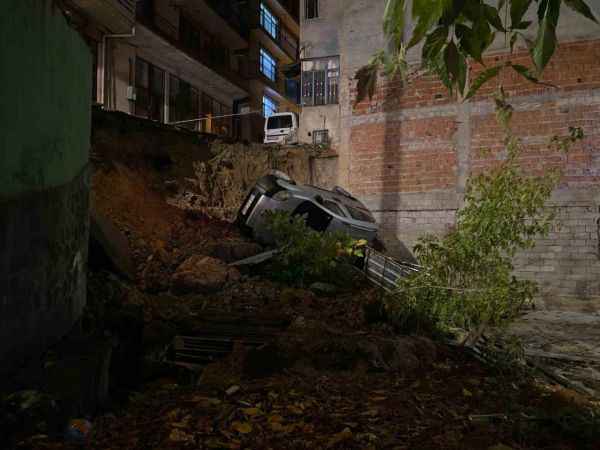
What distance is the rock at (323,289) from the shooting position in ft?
21.8

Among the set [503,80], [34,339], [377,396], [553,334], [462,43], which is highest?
[503,80]

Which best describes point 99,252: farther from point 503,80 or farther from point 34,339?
point 503,80

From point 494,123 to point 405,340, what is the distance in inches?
305

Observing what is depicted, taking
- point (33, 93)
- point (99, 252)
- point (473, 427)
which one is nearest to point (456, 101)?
point (99, 252)

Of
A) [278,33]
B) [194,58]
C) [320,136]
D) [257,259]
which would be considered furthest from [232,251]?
[278,33]

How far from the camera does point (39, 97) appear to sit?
95.1 inches

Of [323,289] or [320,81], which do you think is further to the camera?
[320,81]

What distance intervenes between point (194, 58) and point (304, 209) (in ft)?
39.2

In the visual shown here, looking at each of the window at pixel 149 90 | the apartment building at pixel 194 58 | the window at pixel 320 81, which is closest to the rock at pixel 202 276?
the window at pixel 320 81

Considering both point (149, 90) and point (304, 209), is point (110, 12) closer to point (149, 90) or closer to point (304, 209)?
point (149, 90)

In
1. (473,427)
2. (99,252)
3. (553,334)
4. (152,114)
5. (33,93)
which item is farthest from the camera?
(152,114)

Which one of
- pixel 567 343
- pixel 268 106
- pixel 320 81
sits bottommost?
pixel 567 343

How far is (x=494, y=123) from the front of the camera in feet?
33.9

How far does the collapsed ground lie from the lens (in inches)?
101
